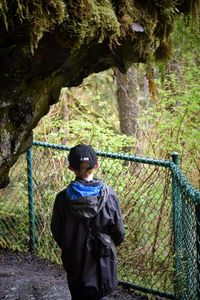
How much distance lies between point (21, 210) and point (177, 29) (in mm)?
3423

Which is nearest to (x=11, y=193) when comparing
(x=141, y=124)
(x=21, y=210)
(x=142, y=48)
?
(x=21, y=210)

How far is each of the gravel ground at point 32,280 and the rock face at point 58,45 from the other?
1432 millimetres

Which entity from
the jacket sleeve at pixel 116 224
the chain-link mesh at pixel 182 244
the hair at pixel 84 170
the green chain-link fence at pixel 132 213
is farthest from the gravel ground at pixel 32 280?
the hair at pixel 84 170

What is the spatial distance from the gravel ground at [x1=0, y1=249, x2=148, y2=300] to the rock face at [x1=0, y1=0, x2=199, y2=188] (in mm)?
1432

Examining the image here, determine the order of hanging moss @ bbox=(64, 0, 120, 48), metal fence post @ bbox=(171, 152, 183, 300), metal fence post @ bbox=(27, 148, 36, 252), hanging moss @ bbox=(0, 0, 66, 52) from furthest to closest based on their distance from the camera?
metal fence post @ bbox=(27, 148, 36, 252) → metal fence post @ bbox=(171, 152, 183, 300) → hanging moss @ bbox=(64, 0, 120, 48) → hanging moss @ bbox=(0, 0, 66, 52)

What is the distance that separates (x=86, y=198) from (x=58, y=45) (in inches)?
43.1

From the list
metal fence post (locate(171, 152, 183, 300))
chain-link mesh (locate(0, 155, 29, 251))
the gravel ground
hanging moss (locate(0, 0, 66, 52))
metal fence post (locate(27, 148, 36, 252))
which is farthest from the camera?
chain-link mesh (locate(0, 155, 29, 251))

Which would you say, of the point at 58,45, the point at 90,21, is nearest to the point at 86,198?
the point at 58,45

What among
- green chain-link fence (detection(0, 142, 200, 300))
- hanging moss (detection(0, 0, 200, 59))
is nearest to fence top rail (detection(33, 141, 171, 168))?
green chain-link fence (detection(0, 142, 200, 300))

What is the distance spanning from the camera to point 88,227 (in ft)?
10.9

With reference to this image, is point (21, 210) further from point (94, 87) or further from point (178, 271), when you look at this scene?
point (94, 87)

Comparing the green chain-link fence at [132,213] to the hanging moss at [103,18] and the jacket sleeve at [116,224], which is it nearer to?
the jacket sleeve at [116,224]

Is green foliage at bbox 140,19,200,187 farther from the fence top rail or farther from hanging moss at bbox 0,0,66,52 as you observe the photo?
hanging moss at bbox 0,0,66,52

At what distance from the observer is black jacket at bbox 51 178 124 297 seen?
330 centimetres
